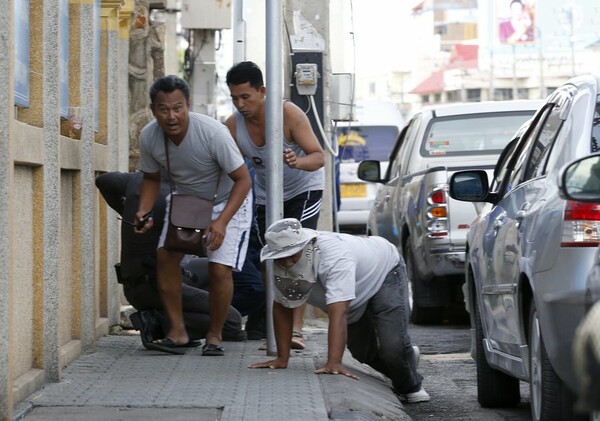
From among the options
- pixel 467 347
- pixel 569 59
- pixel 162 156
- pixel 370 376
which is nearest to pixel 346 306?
pixel 370 376

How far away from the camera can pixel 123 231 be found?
903 centimetres

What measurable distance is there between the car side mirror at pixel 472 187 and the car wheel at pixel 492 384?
1.90ft

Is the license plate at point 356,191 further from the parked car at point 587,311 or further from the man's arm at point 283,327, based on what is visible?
the parked car at point 587,311

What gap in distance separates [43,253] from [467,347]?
172 inches

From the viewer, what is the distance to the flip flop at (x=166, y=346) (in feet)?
28.5

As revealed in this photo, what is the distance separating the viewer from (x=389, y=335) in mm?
7730

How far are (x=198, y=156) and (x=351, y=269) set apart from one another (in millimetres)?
1431

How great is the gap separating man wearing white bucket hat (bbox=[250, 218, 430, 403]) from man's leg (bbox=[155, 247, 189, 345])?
943 mm

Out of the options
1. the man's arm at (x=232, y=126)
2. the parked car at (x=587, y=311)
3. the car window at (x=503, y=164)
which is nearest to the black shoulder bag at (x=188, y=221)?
the man's arm at (x=232, y=126)

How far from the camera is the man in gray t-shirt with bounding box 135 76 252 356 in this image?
324 inches

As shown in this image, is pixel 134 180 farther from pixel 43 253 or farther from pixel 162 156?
pixel 43 253

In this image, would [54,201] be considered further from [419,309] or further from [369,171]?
[369,171]

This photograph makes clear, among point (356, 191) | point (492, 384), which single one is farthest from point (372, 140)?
point (492, 384)

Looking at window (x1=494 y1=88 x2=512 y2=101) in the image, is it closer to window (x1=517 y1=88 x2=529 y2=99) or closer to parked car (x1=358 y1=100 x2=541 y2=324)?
window (x1=517 y1=88 x2=529 y2=99)
